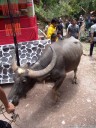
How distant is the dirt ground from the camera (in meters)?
5.52

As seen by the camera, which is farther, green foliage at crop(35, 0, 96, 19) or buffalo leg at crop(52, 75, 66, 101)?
green foliage at crop(35, 0, 96, 19)

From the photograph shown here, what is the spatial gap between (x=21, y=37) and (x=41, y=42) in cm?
82

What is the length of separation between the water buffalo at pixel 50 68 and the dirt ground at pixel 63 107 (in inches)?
17.3

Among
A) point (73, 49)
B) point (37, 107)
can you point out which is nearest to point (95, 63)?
point (73, 49)

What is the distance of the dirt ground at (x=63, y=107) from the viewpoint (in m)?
5.52

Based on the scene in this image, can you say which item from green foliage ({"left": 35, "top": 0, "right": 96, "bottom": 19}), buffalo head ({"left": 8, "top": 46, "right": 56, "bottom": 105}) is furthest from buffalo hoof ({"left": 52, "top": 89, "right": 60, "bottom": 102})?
green foliage ({"left": 35, "top": 0, "right": 96, "bottom": 19})

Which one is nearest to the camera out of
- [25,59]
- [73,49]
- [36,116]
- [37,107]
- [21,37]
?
[36,116]

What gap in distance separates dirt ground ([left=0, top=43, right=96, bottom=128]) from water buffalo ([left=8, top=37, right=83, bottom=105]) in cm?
44

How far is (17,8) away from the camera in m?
8.47

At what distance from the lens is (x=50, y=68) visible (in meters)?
5.55

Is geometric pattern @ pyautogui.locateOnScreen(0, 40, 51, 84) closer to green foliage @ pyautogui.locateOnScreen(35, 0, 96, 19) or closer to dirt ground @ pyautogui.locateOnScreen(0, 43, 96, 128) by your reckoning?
dirt ground @ pyautogui.locateOnScreen(0, 43, 96, 128)

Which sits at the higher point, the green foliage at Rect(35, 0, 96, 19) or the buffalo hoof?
the green foliage at Rect(35, 0, 96, 19)

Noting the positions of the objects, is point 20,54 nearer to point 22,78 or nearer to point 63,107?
point 22,78

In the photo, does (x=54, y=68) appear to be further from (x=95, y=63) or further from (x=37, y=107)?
(x=95, y=63)
